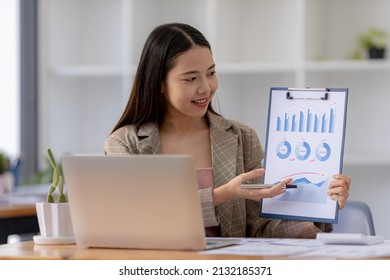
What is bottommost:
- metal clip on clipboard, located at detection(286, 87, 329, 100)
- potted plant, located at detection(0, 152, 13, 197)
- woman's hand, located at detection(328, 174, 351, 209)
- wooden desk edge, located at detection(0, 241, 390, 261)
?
potted plant, located at detection(0, 152, 13, 197)

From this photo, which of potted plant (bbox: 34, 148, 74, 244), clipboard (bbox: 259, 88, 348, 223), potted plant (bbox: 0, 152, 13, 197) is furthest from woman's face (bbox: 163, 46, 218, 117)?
potted plant (bbox: 0, 152, 13, 197)

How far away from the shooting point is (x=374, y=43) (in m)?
5.12

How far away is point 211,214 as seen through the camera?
2.53m

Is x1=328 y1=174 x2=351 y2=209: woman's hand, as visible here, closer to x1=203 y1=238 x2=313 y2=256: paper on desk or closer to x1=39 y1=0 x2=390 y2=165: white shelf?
x1=203 y1=238 x2=313 y2=256: paper on desk

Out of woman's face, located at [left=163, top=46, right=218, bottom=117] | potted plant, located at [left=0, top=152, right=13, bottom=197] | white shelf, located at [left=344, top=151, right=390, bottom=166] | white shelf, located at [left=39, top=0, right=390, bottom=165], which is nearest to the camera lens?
woman's face, located at [left=163, top=46, right=218, bottom=117]

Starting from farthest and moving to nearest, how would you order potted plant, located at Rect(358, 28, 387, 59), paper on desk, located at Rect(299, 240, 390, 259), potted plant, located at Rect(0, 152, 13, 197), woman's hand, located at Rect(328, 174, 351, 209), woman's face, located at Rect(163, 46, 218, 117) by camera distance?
potted plant, located at Rect(358, 28, 387, 59) < potted plant, located at Rect(0, 152, 13, 197) < woman's face, located at Rect(163, 46, 218, 117) < woman's hand, located at Rect(328, 174, 351, 209) < paper on desk, located at Rect(299, 240, 390, 259)

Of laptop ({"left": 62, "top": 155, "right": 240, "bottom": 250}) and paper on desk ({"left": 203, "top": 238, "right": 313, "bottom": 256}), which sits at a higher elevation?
laptop ({"left": 62, "top": 155, "right": 240, "bottom": 250})

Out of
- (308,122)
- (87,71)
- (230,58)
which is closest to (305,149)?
(308,122)

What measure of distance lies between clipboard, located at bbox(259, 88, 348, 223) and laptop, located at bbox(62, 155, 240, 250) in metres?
0.31

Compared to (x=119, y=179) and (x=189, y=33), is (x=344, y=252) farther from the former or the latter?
(x=189, y=33)

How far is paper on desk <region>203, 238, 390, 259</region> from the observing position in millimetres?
2010

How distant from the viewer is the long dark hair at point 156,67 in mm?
2729

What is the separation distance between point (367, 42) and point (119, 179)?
3.28 metres

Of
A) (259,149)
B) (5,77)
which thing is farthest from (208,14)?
(259,149)
